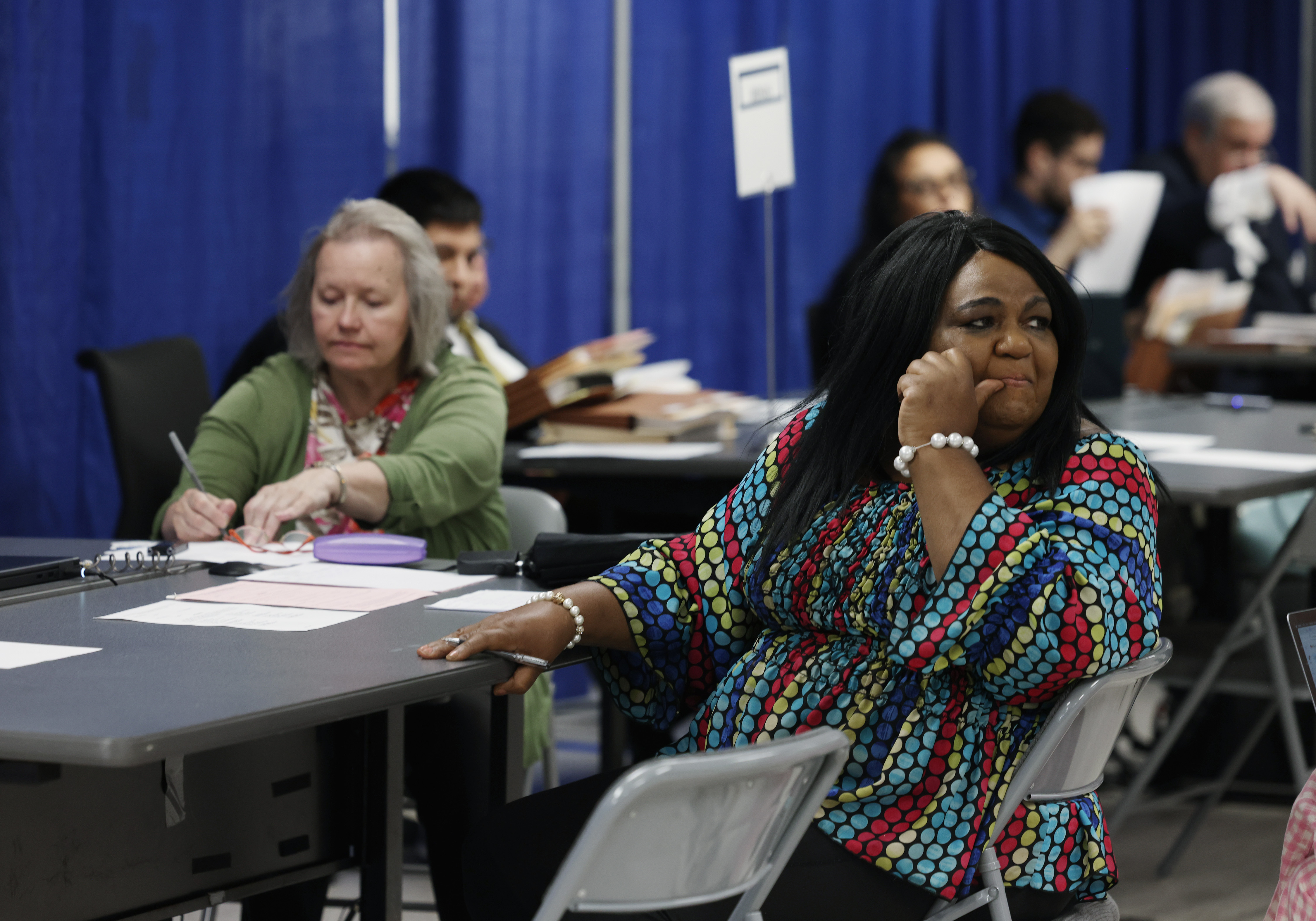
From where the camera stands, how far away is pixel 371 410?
8.69 ft

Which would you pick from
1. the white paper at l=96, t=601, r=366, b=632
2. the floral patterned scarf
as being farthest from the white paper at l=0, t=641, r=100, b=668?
the floral patterned scarf

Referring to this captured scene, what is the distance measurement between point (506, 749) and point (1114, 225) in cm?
440

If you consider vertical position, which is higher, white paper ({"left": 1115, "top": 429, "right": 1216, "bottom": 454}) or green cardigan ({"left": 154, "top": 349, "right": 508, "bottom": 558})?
green cardigan ({"left": 154, "top": 349, "right": 508, "bottom": 558})

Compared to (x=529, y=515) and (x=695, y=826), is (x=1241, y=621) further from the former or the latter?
(x=695, y=826)

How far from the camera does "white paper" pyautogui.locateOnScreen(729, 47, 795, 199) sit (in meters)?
3.76

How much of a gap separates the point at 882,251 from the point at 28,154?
1.92 m

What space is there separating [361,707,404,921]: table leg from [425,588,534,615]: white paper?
0.43 ft

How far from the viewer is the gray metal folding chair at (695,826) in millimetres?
1263

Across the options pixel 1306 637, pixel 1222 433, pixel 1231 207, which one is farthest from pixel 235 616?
pixel 1231 207

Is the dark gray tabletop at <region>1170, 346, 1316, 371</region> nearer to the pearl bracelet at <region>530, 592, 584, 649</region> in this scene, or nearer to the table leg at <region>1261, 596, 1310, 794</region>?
the table leg at <region>1261, 596, 1310, 794</region>

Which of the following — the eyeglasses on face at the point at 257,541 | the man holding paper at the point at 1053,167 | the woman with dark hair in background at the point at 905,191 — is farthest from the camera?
the man holding paper at the point at 1053,167

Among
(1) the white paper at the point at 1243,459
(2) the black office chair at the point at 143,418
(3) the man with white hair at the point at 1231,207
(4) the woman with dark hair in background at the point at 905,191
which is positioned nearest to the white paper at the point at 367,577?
(2) the black office chair at the point at 143,418

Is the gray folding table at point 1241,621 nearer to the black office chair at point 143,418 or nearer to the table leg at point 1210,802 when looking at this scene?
the table leg at point 1210,802

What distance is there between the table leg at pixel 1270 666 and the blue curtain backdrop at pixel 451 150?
2.15m
